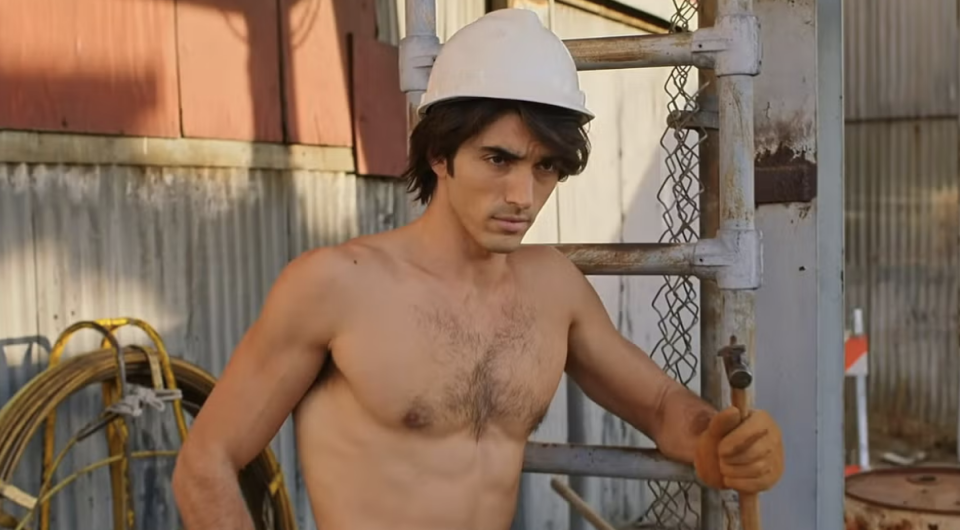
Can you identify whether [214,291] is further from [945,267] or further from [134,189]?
[945,267]

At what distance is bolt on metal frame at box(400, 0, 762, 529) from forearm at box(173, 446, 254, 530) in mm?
786

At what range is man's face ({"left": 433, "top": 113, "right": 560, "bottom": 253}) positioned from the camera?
211cm

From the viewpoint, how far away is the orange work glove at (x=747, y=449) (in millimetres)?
2121

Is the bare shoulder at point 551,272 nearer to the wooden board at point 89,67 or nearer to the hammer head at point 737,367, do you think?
the hammer head at point 737,367

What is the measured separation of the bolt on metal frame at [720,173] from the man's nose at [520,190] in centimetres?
34

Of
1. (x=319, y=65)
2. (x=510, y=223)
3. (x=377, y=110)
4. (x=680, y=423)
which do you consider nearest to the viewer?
(x=510, y=223)

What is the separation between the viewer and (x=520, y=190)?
211 centimetres

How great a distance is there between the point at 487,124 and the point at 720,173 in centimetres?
53

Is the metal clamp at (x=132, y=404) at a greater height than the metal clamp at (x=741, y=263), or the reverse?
the metal clamp at (x=741, y=263)

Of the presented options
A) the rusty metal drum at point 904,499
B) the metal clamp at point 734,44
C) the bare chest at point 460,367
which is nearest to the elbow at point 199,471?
the bare chest at point 460,367

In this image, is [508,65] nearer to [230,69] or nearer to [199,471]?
[199,471]

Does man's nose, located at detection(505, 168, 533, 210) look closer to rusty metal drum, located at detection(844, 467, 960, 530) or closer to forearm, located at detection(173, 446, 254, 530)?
forearm, located at detection(173, 446, 254, 530)

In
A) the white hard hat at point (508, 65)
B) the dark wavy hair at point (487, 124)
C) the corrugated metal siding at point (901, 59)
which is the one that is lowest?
the dark wavy hair at point (487, 124)

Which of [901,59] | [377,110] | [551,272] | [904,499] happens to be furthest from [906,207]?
[551,272]
